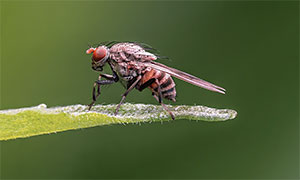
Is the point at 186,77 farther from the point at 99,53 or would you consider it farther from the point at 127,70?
the point at 99,53

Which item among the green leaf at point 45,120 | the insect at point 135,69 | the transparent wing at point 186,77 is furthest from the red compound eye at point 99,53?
the green leaf at point 45,120

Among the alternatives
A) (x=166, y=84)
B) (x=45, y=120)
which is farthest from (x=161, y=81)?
(x=45, y=120)

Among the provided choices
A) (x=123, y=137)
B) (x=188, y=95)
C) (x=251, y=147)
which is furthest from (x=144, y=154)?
(x=251, y=147)

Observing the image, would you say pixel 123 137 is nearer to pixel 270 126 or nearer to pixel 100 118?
pixel 270 126

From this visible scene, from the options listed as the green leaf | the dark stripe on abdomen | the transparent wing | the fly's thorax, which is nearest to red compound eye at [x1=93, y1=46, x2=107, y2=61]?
the fly's thorax

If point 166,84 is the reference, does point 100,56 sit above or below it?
above

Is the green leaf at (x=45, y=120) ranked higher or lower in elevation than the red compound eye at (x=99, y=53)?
lower

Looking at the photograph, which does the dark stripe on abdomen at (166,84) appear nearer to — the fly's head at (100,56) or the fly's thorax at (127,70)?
the fly's thorax at (127,70)
